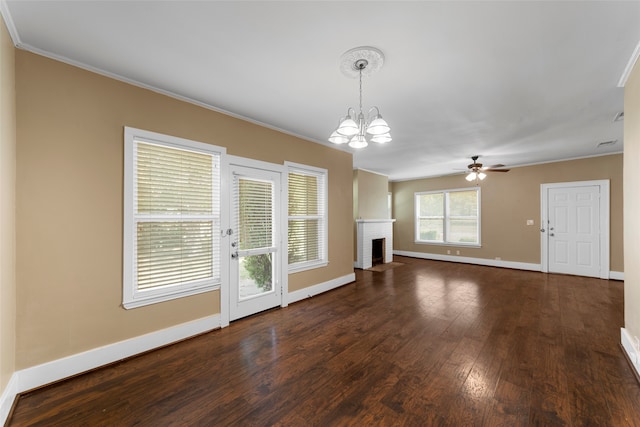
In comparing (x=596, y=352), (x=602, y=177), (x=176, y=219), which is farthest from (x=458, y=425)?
(x=602, y=177)

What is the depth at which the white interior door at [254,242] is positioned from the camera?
10.8 feet

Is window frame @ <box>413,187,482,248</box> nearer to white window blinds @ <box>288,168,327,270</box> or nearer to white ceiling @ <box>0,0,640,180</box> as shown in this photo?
white ceiling @ <box>0,0,640,180</box>

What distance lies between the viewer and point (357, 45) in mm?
1977

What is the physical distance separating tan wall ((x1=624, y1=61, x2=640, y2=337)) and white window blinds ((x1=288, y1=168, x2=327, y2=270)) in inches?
137

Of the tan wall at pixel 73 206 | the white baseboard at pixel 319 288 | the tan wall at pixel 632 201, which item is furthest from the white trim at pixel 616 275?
the tan wall at pixel 73 206

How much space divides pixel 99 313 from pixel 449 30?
3.61 meters

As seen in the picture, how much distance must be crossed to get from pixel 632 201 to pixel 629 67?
3.78 feet

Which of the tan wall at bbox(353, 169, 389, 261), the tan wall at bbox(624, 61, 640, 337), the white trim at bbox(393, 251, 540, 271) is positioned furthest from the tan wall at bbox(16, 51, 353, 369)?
the white trim at bbox(393, 251, 540, 271)

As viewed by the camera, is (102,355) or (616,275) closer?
(102,355)

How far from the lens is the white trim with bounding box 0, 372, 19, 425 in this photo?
1.67 meters

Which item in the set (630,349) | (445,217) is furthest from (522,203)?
(630,349)

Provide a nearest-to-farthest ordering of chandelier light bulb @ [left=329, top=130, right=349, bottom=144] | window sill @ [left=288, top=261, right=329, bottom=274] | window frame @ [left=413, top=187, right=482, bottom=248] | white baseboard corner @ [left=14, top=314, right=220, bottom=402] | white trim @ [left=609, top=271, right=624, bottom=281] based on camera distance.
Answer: white baseboard corner @ [left=14, top=314, right=220, bottom=402] < chandelier light bulb @ [left=329, top=130, right=349, bottom=144] < window sill @ [left=288, top=261, right=329, bottom=274] < white trim @ [left=609, top=271, right=624, bottom=281] < window frame @ [left=413, top=187, right=482, bottom=248]

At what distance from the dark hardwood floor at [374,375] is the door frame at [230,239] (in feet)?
0.88

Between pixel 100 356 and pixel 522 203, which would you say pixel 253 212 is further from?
pixel 522 203
